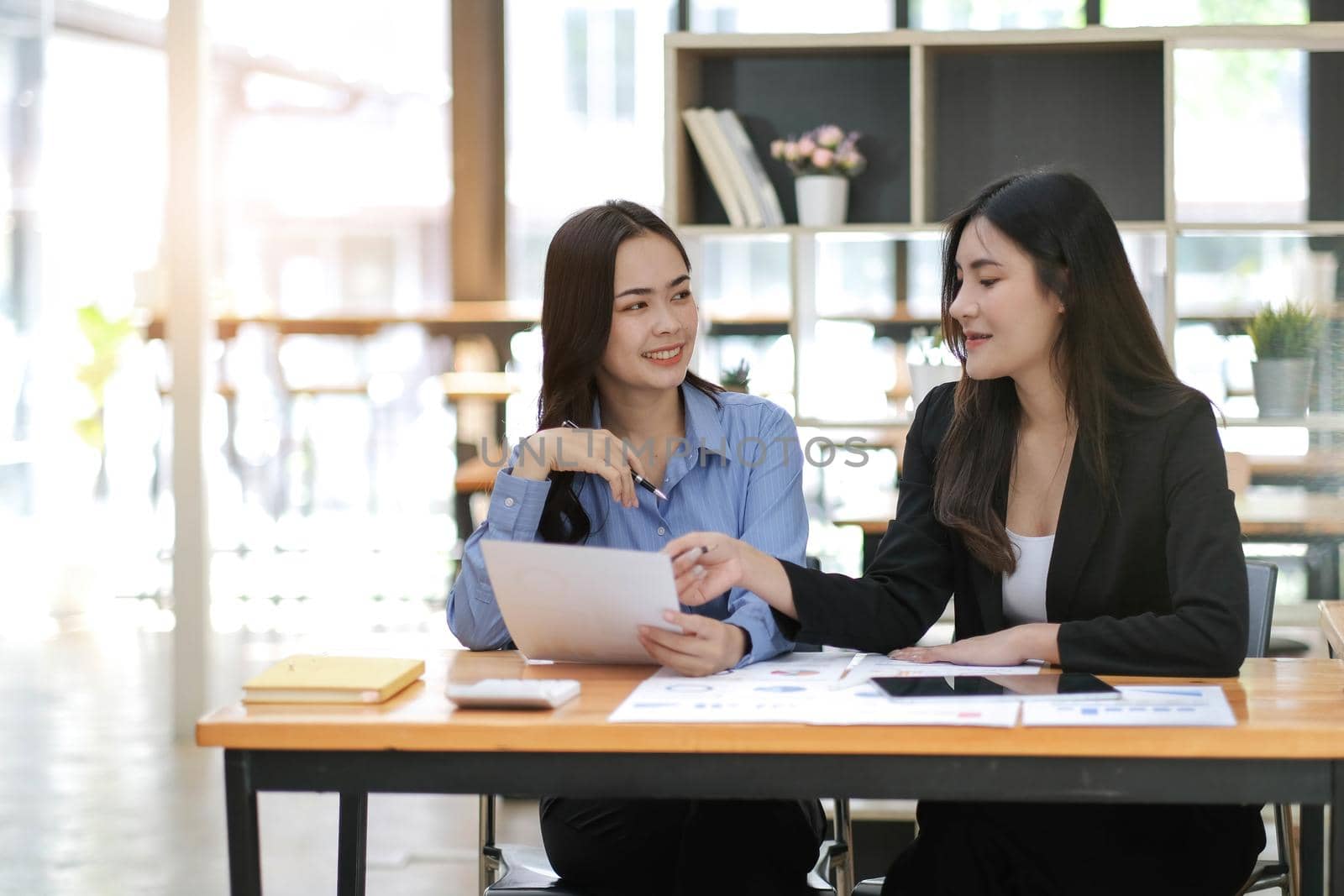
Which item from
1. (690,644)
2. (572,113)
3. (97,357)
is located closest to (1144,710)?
(690,644)

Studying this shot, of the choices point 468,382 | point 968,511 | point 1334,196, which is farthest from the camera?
point 468,382

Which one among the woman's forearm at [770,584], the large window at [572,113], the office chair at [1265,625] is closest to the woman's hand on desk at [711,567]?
the woman's forearm at [770,584]

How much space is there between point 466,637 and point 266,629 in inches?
153

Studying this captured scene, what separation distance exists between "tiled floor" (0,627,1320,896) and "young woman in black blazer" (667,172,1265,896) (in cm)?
79

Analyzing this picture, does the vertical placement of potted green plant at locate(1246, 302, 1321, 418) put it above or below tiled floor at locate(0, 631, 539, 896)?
above

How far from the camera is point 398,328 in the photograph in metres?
5.70

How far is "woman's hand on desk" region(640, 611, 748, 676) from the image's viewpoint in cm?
150

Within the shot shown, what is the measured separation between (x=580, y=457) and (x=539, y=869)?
19.8 inches

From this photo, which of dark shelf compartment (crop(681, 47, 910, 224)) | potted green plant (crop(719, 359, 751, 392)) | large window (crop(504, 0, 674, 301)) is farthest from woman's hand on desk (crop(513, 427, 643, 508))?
large window (crop(504, 0, 674, 301))

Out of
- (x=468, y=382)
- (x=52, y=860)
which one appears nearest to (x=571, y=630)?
(x=52, y=860)

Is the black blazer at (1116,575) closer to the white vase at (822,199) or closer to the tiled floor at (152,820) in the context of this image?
the tiled floor at (152,820)

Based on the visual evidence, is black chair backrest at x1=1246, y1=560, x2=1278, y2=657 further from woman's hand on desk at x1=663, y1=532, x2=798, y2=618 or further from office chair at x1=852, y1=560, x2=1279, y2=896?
woman's hand on desk at x1=663, y1=532, x2=798, y2=618

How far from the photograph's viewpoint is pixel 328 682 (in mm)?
1400

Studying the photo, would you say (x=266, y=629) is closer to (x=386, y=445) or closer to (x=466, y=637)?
(x=386, y=445)
